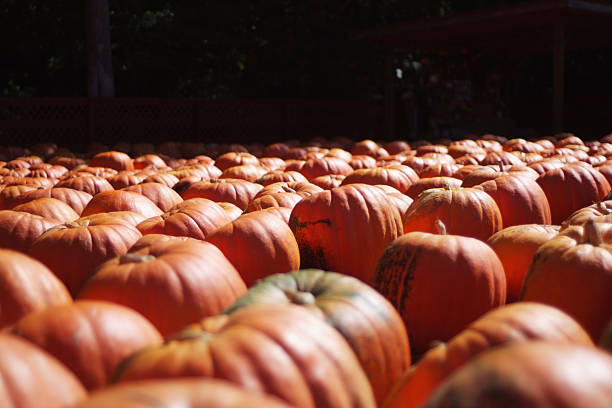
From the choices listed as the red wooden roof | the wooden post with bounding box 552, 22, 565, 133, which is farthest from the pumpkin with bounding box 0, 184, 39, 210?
the wooden post with bounding box 552, 22, 565, 133

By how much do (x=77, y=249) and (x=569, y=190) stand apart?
134 inches

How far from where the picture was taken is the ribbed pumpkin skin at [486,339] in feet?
5.31

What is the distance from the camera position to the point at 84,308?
5.55ft

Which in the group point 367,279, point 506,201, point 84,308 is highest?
point 84,308

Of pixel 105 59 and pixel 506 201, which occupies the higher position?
pixel 105 59

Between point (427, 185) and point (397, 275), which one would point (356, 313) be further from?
point (427, 185)

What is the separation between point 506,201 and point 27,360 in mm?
3413

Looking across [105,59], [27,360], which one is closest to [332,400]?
[27,360]

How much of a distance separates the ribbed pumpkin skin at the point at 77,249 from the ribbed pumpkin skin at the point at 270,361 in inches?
60.7

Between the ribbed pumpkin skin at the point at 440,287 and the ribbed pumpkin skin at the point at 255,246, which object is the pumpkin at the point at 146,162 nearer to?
the ribbed pumpkin skin at the point at 255,246

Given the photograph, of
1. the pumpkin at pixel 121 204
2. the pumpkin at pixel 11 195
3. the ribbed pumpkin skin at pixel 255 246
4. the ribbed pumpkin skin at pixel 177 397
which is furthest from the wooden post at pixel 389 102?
the ribbed pumpkin skin at pixel 177 397

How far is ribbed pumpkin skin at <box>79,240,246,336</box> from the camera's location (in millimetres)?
2227

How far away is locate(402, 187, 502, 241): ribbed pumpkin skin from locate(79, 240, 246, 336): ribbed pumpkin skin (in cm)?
163

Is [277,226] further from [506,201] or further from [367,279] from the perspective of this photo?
[506,201]
